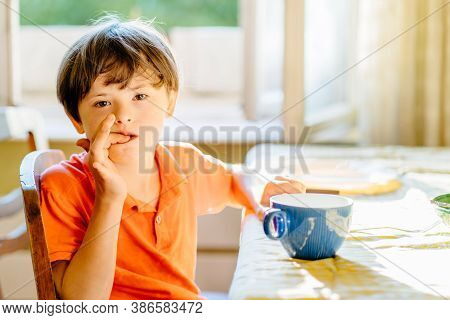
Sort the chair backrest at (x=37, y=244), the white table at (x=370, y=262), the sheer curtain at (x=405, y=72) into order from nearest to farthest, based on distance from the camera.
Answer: the white table at (x=370, y=262) → the chair backrest at (x=37, y=244) → the sheer curtain at (x=405, y=72)

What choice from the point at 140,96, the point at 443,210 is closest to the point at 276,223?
the point at 443,210

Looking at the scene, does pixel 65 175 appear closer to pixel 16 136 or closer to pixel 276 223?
pixel 276 223

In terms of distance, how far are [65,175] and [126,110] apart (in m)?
0.12

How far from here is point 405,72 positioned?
1.78m

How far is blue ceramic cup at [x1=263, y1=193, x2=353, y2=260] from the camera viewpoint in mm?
647

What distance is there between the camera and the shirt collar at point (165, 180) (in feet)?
3.03

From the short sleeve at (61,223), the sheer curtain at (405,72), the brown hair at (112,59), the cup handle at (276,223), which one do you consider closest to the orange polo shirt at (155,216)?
the short sleeve at (61,223)

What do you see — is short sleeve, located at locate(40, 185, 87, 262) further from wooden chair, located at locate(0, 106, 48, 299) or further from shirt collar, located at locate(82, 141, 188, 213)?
wooden chair, located at locate(0, 106, 48, 299)

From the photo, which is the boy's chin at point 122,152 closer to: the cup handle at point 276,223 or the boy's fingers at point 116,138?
the boy's fingers at point 116,138

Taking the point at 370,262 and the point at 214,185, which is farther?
the point at 214,185

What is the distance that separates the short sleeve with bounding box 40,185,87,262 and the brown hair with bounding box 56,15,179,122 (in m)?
0.14

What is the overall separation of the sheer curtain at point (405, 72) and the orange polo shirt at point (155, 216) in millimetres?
874

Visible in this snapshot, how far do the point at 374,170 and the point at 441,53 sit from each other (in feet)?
2.24

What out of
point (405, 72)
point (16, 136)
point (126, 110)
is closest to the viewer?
point (126, 110)
